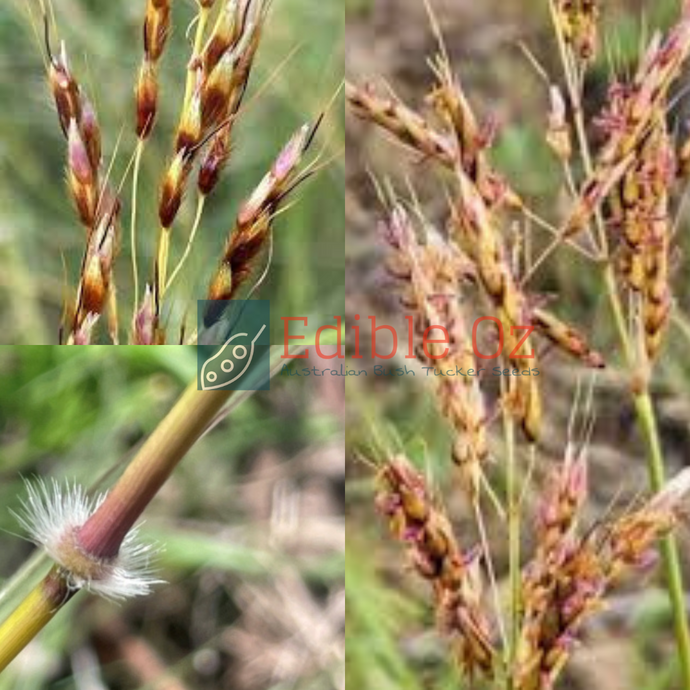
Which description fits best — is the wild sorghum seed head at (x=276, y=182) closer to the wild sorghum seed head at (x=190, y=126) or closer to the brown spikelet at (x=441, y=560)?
the wild sorghum seed head at (x=190, y=126)

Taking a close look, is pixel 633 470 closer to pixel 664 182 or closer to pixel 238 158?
pixel 664 182

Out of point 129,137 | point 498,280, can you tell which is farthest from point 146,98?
point 498,280

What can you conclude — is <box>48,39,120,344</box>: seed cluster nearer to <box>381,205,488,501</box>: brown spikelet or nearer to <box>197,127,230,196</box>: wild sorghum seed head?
<box>197,127,230,196</box>: wild sorghum seed head

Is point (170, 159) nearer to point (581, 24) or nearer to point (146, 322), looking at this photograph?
point (146, 322)

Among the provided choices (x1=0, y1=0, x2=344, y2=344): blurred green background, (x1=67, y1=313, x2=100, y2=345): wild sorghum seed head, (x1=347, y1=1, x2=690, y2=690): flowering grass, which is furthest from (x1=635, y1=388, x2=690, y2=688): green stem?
(x1=67, y1=313, x2=100, y2=345): wild sorghum seed head

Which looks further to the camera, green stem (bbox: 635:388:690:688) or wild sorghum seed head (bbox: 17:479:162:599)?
green stem (bbox: 635:388:690:688)
